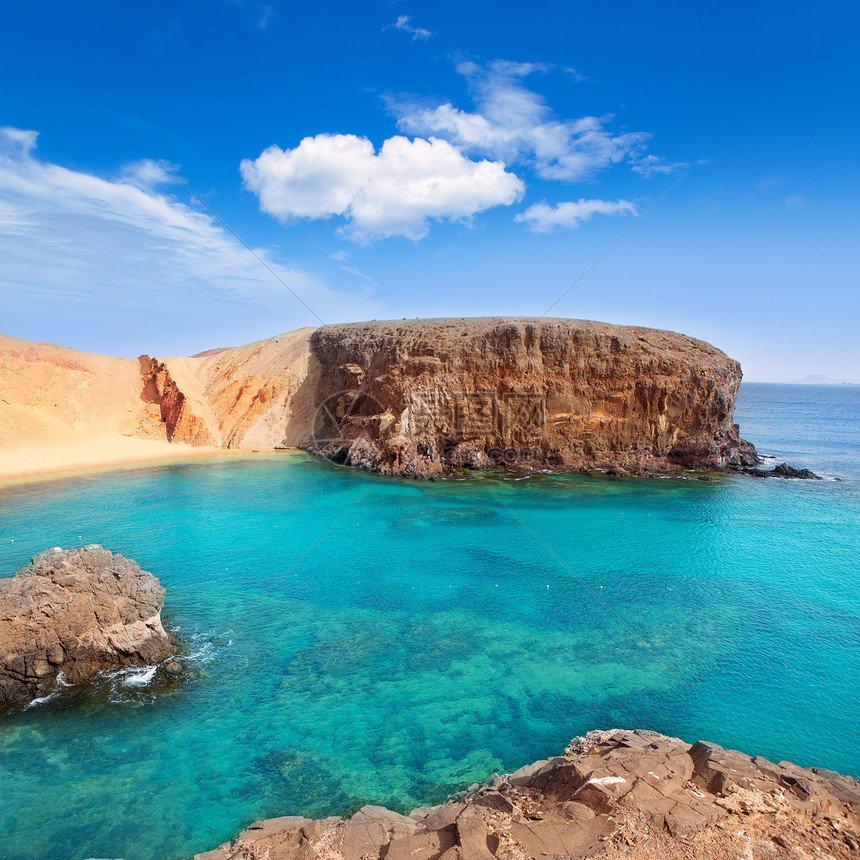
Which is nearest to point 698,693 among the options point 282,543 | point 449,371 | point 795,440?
point 282,543

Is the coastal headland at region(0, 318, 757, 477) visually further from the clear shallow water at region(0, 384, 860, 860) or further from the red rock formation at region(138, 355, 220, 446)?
the clear shallow water at region(0, 384, 860, 860)

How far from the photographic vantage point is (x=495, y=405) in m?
37.2

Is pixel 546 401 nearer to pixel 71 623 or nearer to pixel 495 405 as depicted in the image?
pixel 495 405

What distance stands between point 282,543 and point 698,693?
16.2 meters

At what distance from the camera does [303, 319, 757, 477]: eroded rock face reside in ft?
121

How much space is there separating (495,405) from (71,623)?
94.3ft

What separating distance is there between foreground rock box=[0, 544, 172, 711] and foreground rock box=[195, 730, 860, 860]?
723 cm

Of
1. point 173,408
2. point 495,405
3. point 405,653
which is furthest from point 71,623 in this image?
point 173,408

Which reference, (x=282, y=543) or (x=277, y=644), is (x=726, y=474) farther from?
(x=277, y=644)

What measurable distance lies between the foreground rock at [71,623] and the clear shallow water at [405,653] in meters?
0.75

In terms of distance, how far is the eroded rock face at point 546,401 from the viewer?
36.9m

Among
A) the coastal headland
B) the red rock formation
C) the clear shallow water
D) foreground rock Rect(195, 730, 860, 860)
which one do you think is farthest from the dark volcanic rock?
the red rock formation

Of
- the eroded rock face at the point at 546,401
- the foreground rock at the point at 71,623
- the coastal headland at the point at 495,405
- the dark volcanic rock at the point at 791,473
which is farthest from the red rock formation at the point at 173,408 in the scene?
the dark volcanic rock at the point at 791,473

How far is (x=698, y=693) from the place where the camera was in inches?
488
